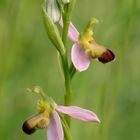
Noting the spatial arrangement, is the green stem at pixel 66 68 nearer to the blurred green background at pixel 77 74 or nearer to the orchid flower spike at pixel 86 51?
the orchid flower spike at pixel 86 51

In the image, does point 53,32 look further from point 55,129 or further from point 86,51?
point 55,129

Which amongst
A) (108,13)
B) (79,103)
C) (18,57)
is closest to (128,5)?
(108,13)

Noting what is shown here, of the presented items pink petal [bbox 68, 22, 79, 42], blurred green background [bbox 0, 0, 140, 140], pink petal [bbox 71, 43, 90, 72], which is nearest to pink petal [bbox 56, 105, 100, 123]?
pink petal [bbox 71, 43, 90, 72]

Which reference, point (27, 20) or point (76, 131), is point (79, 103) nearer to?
point (76, 131)

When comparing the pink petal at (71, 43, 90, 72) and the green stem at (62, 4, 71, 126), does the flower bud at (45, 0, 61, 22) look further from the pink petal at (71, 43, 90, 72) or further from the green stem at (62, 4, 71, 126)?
the pink petal at (71, 43, 90, 72)

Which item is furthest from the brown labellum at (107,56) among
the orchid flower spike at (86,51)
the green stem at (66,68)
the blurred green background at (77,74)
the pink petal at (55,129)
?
the blurred green background at (77,74)
